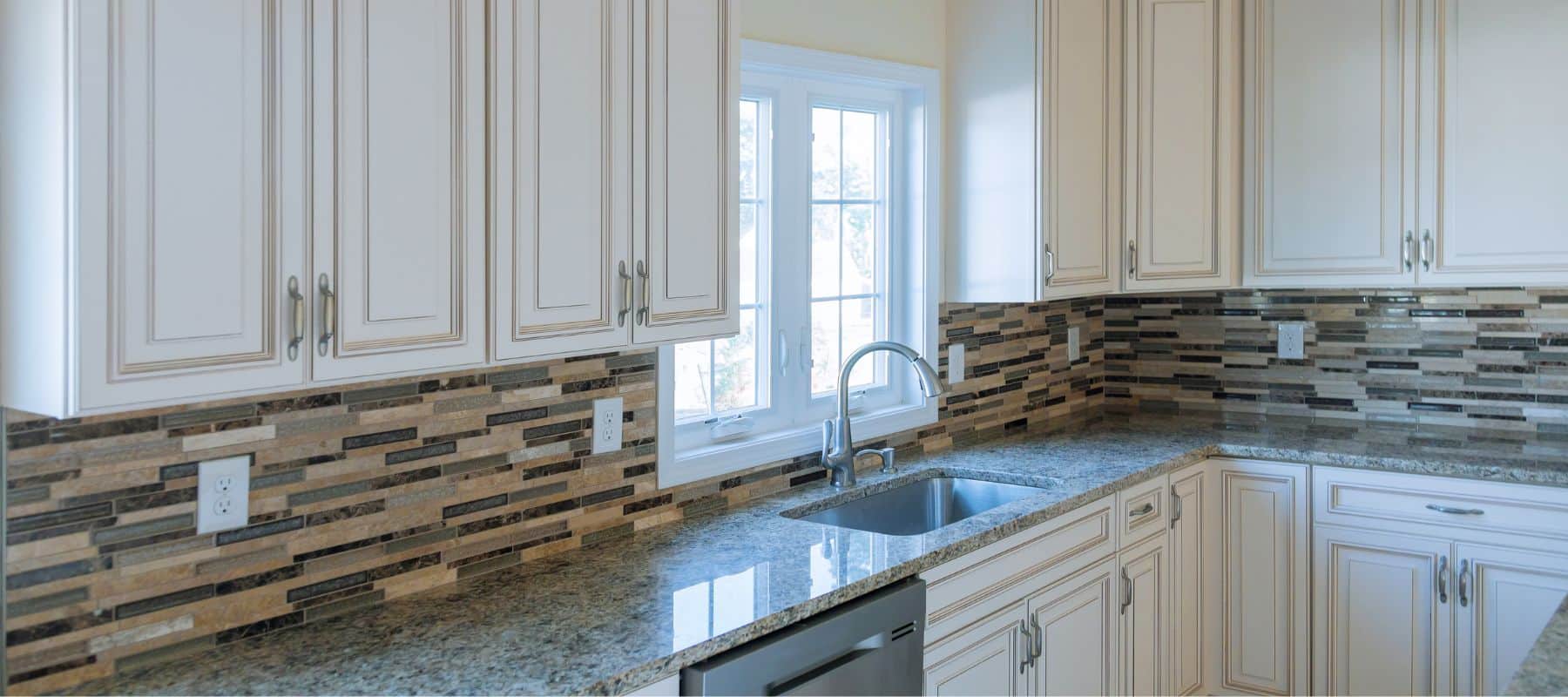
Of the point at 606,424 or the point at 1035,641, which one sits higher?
the point at 606,424

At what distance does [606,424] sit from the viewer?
2.35m

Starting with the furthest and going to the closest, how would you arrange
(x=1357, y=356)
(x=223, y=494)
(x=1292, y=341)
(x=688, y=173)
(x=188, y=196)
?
(x=1292, y=341) < (x=1357, y=356) < (x=688, y=173) < (x=223, y=494) < (x=188, y=196)

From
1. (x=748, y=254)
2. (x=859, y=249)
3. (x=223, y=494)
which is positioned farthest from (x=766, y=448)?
(x=223, y=494)

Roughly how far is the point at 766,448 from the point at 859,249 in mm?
681

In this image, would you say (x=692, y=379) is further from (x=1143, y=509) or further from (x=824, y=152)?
(x=1143, y=509)

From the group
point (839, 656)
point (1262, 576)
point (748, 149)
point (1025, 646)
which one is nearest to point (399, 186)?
point (839, 656)

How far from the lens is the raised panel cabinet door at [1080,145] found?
10.4 ft

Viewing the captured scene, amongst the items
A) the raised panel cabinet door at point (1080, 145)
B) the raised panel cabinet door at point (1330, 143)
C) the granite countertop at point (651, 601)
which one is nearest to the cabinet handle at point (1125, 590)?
the granite countertop at point (651, 601)

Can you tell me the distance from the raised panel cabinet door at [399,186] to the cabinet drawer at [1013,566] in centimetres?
105

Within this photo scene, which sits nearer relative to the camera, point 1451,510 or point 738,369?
point 738,369

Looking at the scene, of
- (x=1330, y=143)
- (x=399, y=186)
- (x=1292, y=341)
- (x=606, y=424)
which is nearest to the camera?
(x=399, y=186)

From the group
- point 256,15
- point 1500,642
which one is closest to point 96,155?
point 256,15

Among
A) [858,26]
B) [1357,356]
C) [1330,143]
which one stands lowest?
[1357,356]

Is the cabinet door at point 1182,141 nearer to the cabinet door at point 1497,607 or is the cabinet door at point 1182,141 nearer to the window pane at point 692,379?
the cabinet door at point 1497,607
